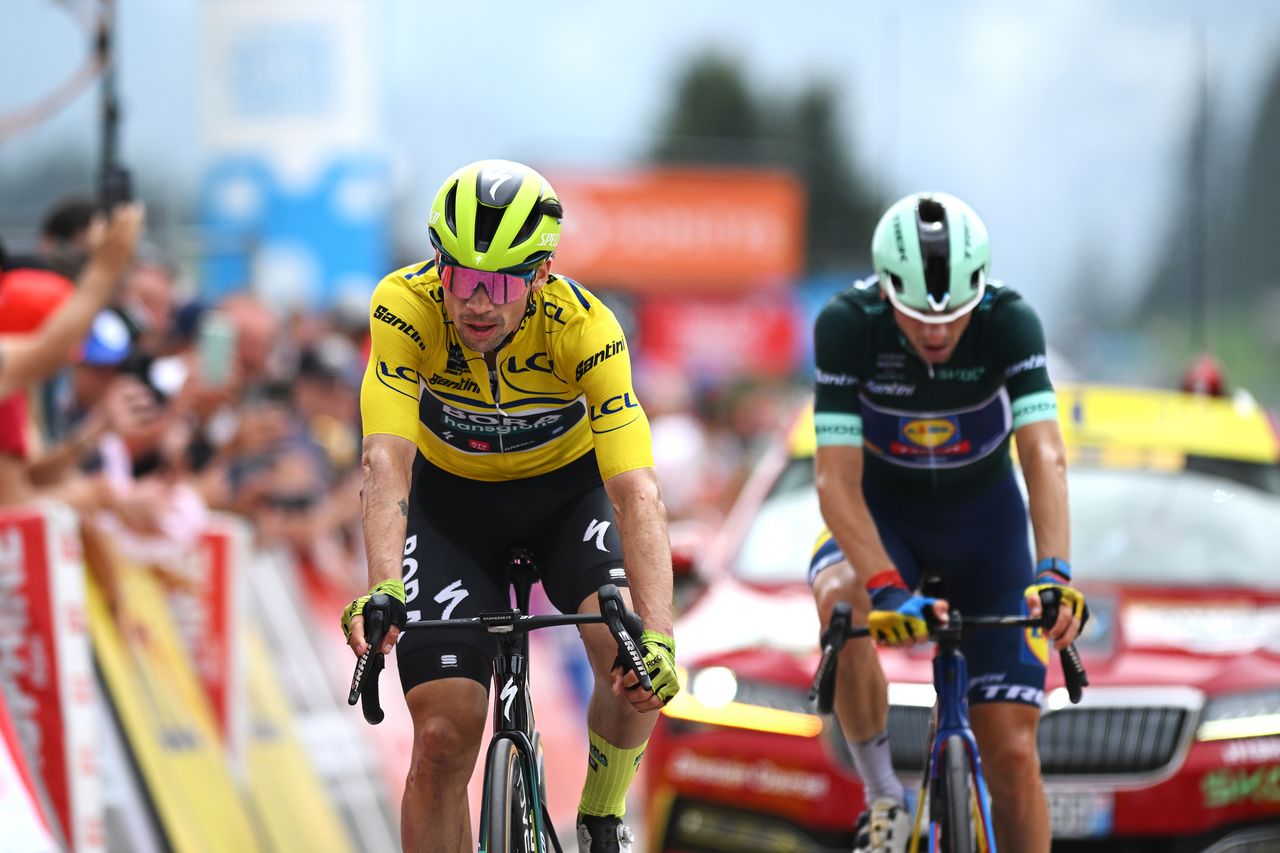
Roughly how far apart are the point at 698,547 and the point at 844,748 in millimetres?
1299

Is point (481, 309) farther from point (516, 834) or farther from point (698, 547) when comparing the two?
point (698, 547)

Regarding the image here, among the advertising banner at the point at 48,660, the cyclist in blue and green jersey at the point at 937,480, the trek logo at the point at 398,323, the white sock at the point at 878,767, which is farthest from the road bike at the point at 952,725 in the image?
the advertising banner at the point at 48,660

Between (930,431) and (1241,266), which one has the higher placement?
(930,431)

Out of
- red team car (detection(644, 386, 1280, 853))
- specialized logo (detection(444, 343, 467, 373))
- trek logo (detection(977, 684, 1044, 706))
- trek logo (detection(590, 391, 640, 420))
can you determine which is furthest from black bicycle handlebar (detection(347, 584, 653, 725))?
red team car (detection(644, 386, 1280, 853))

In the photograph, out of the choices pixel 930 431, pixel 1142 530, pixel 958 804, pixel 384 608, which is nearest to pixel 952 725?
pixel 958 804

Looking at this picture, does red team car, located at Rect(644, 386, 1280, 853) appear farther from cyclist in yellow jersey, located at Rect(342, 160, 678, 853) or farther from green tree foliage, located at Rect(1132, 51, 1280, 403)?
green tree foliage, located at Rect(1132, 51, 1280, 403)

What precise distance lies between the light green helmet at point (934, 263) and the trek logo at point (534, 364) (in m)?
1.18

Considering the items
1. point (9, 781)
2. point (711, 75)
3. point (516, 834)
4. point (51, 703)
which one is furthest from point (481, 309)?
point (711, 75)

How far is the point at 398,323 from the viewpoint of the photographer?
5.23m

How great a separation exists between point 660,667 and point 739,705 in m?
2.19

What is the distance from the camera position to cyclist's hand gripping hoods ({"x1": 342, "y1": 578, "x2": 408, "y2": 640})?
185 inches

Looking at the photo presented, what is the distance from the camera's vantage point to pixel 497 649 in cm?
529

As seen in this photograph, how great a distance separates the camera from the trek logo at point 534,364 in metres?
5.33

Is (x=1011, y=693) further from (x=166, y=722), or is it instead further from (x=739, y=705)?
(x=166, y=722)
